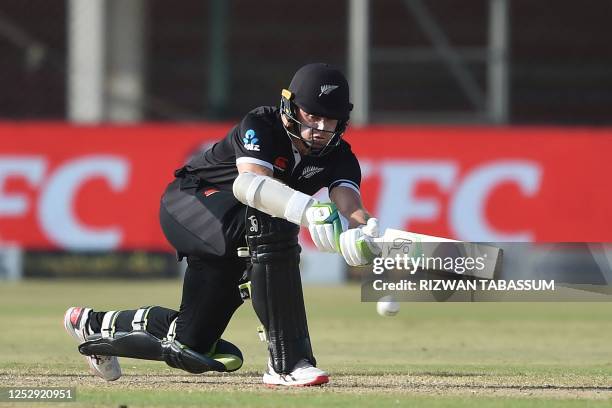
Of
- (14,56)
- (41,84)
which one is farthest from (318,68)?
(14,56)

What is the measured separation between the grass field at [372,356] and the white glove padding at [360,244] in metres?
0.59

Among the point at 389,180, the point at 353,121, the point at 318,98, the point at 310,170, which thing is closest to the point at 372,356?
the point at 310,170

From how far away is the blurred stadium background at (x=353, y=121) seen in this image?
45.6 ft

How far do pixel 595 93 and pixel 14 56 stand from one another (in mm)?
8886

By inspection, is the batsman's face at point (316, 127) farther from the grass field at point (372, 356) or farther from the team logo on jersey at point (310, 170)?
the grass field at point (372, 356)

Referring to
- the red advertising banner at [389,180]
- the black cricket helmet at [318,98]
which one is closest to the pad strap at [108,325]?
the black cricket helmet at [318,98]

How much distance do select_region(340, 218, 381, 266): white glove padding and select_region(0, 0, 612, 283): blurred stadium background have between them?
800 cm

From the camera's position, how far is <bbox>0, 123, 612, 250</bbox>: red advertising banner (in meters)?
13.8

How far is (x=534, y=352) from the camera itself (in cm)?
854

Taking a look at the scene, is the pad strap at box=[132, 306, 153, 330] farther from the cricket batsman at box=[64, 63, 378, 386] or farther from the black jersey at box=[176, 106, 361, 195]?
the black jersey at box=[176, 106, 361, 195]

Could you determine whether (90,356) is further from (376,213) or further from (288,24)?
(288,24)

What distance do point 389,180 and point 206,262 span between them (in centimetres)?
784

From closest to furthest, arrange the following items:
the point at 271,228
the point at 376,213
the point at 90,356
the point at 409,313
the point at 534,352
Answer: the point at 271,228 < the point at 90,356 < the point at 534,352 < the point at 409,313 < the point at 376,213

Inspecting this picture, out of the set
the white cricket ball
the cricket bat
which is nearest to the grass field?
the white cricket ball
